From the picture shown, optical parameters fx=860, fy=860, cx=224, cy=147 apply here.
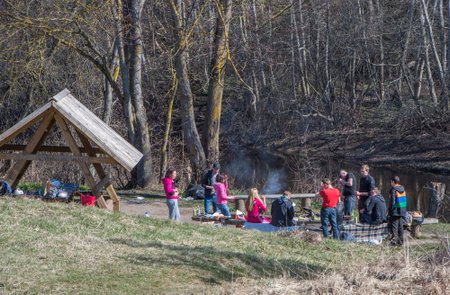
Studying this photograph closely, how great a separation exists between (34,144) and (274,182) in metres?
16.5

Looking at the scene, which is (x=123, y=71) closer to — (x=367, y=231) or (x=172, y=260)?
(x=367, y=231)

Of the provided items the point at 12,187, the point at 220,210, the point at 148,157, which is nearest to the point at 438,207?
the point at 220,210

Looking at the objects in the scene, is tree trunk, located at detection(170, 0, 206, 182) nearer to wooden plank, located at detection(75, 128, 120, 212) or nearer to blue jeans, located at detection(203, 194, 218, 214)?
blue jeans, located at detection(203, 194, 218, 214)

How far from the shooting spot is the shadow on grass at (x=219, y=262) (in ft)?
38.7

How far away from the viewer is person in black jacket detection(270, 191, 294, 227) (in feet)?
58.0

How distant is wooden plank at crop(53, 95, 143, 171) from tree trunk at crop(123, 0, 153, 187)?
10237 mm

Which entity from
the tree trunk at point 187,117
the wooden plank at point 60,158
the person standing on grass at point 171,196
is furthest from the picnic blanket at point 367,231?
the tree trunk at point 187,117

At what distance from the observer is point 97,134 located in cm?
1659

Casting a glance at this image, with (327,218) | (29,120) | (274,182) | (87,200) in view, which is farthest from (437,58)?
(29,120)

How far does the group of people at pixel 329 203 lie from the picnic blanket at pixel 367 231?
0.82 feet

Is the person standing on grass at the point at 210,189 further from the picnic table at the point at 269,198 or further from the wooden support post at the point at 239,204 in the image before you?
the wooden support post at the point at 239,204

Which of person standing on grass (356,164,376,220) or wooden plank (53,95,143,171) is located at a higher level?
wooden plank (53,95,143,171)

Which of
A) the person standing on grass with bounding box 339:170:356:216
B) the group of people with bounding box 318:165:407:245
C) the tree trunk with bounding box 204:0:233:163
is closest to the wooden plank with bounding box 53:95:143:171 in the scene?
the group of people with bounding box 318:165:407:245

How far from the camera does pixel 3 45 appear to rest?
1235 inches
